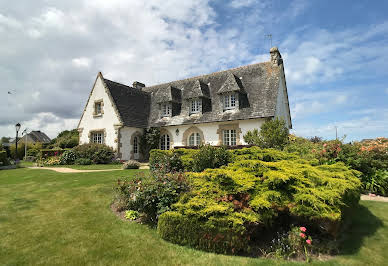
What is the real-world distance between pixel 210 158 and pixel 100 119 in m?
16.9

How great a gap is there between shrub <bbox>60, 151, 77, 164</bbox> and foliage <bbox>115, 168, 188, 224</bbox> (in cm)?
1431

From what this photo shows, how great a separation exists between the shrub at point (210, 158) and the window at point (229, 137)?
10.0 m

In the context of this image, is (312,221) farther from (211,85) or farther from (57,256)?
(211,85)

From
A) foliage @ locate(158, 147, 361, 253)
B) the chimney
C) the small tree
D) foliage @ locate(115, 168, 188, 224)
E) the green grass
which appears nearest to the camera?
the green grass

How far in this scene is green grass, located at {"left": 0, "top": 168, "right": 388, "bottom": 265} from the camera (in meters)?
4.14

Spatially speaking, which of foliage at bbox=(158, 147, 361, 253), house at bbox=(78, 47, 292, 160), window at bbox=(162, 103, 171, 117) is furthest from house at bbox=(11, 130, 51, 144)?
foliage at bbox=(158, 147, 361, 253)

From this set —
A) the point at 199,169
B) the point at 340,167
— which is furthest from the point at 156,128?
the point at 340,167

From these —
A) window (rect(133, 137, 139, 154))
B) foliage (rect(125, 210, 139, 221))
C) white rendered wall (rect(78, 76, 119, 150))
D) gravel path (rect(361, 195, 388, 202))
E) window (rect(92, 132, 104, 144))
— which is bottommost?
gravel path (rect(361, 195, 388, 202))

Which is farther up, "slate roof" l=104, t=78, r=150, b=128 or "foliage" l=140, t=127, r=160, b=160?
"slate roof" l=104, t=78, r=150, b=128

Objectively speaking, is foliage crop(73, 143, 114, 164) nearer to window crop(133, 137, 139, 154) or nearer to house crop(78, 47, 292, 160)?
house crop(78, 47, 292, 160)

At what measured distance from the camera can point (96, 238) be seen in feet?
16.0

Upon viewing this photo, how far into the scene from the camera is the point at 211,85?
2186 centimetres

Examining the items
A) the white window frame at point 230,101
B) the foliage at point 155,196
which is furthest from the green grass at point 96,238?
the white window frame at point 230,101

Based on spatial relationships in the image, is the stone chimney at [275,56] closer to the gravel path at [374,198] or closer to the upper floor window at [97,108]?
the gravel path at [374,198]
